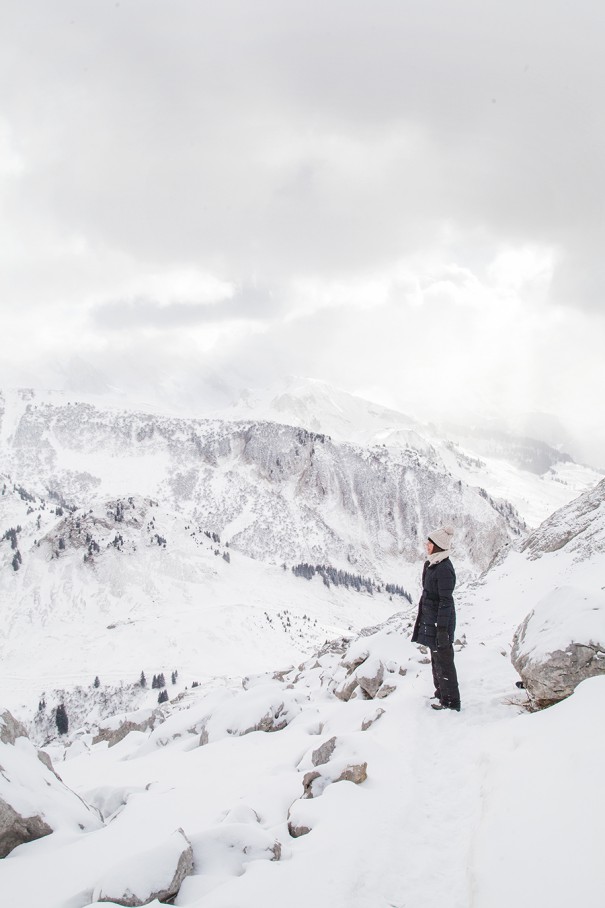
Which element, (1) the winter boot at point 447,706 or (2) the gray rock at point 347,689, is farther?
(2) the gray rock at point 347,689

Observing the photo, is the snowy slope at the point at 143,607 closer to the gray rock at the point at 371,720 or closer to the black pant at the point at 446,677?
the gray rock at the point at 371,720

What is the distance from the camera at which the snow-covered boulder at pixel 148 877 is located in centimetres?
487

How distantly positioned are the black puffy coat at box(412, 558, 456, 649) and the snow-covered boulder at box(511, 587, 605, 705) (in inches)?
64.8

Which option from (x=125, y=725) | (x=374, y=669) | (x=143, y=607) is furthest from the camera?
(x=143, y=607)

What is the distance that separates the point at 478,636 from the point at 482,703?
1121 centimetres

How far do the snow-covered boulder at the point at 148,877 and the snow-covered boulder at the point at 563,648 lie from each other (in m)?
6.75

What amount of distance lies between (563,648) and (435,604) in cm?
284

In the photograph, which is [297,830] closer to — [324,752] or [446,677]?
[324,752]

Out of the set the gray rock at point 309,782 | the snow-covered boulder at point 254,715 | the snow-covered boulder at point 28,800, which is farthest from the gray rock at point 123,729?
the gray rock at point 309,782

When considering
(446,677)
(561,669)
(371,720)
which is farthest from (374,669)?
(561,669)

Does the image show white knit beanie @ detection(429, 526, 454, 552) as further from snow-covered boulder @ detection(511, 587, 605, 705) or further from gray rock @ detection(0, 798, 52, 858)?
gray rock @ detection(0, 798, 52, 858)

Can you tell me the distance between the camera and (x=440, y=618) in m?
10.6

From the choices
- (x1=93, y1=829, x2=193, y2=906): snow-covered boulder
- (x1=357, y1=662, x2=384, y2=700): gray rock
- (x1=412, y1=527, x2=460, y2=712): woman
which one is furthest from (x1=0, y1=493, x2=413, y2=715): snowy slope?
(x1=93, y1=829, x2=193, y2=906): snow-covered boulder

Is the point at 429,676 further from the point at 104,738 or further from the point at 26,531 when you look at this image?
the point at 26,531
